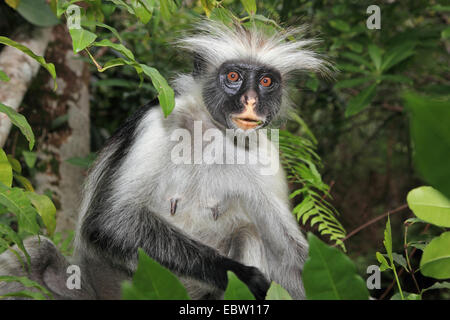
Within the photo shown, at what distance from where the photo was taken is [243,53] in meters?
4.24

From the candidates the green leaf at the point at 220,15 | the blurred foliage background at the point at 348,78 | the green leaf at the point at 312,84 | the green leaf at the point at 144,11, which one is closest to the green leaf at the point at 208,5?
the green leaf at the point at 220,15

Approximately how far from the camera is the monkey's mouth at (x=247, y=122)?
3.55 m

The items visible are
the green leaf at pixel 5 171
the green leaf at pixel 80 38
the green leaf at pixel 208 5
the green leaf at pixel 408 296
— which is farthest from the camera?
the green leaf at pixel 208 5

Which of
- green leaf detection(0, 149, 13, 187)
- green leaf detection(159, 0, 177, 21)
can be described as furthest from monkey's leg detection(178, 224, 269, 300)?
green leaf detection(159, 0, 177, 21)

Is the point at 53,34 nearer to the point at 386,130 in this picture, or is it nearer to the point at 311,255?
the point at 311,255

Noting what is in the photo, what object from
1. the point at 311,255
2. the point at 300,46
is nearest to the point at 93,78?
the point at 300,46

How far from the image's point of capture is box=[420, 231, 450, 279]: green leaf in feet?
5.96

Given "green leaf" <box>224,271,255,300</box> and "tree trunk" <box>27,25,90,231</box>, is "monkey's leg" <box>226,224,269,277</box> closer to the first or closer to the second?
"green leaf" <box>224,271,255,300</box>

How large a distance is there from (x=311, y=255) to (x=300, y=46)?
3505mm

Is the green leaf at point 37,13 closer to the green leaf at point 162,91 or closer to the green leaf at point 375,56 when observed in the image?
the green leaf at point 162,91

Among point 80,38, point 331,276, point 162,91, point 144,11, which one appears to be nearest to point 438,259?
point 331,276

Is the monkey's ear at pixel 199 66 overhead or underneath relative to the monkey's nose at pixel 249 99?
overhead

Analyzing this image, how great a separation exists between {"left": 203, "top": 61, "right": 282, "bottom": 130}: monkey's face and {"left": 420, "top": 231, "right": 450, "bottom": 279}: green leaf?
1.88 meters

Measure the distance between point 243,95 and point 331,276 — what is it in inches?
93.0
